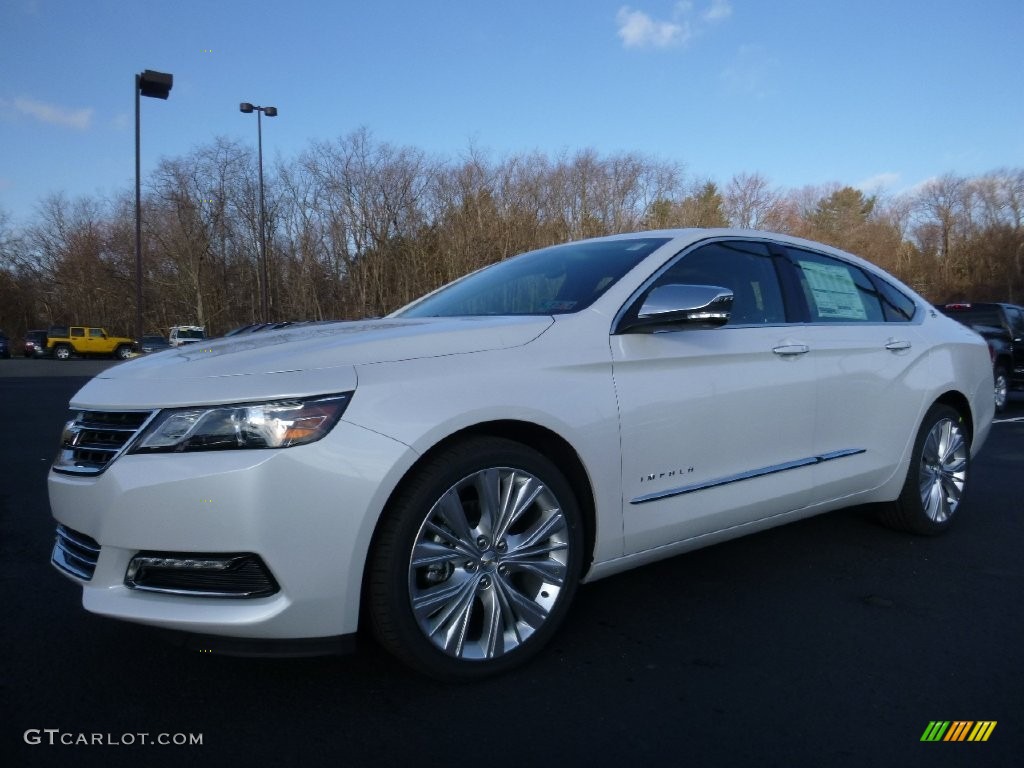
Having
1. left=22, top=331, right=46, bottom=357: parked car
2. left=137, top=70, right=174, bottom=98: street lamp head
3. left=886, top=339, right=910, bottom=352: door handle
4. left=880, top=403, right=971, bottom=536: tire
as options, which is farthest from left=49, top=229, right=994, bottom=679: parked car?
left=22, top=331, right=46, bottom=357: parked car

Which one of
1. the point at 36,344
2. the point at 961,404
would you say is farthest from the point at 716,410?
the point at 36,344

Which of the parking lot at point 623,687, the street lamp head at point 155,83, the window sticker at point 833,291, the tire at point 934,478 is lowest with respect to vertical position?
the parking lot at point 623,687

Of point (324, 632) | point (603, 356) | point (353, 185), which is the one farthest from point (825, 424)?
point (353, 185)

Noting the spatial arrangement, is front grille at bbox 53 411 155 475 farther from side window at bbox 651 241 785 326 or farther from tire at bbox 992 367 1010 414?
tire at bbox 992 367 1010 414

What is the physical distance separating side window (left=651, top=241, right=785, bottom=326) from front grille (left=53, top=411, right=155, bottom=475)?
2.04m

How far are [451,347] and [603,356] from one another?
0.57 meters

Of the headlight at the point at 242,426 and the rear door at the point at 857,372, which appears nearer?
the headlight at the point at 242,426

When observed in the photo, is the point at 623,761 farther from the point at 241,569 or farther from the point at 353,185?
the point at 353,185

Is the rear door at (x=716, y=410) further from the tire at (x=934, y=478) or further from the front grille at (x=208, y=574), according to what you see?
the front grille at (x=208, y=574)

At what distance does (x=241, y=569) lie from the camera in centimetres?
205

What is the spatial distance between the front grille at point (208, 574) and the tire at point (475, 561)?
31 cm

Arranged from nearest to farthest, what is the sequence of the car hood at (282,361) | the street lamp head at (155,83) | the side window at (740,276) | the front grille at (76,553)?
the car hood at (282,361)
the front grille at (76,553)
the side window at (740,276)
the street lamp head at (155,83)

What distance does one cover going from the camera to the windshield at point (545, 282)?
2.98 m

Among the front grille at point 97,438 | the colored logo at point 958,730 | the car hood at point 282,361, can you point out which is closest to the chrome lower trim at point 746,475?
the car hood at point 282,361
